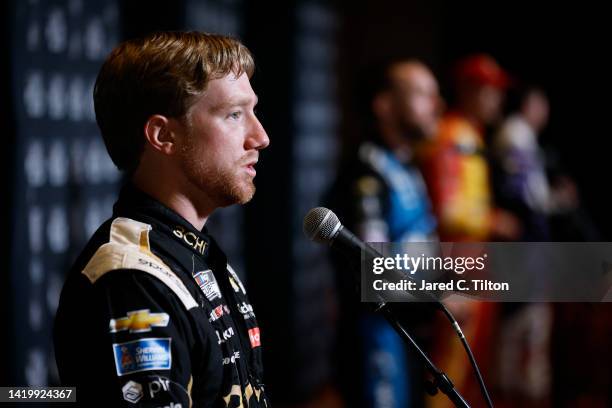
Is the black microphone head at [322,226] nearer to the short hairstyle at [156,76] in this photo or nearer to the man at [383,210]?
the short hairstyle at [156,76]

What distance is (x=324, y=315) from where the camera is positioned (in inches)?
193

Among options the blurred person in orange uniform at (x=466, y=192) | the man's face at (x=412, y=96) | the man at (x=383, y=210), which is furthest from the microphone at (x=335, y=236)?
the blurred person in orange uniform at (x=466, y=192)

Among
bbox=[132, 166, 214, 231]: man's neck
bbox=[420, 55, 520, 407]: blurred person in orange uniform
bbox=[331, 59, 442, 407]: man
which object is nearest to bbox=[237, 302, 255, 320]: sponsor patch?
bbox=[132, 166, 214, 231]: man's neck

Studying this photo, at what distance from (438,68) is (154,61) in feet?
16.3

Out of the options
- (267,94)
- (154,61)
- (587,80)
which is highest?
(587,80)

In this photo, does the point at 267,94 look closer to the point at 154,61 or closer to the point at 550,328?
the point at 550,328

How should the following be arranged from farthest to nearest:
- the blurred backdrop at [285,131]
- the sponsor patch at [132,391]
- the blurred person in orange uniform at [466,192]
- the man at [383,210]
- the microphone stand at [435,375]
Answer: the blurred person in orange uniform at [466,192], the man at [383,210], the blurred backdrop at [285,131], the microphone stand at [435,375], the sponsor patch at [132,391]

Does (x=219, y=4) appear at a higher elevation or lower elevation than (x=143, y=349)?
higher

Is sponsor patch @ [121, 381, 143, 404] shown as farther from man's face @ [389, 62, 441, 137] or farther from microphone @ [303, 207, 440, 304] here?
man's face @ [389, 62, 441, 137]

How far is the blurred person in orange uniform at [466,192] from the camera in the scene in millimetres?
3549

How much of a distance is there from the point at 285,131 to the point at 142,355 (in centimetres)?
334

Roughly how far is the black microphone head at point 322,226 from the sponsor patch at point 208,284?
154 millimetres

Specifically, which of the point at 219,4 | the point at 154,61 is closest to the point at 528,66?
the point at 219,4

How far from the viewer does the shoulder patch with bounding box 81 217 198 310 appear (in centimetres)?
112
